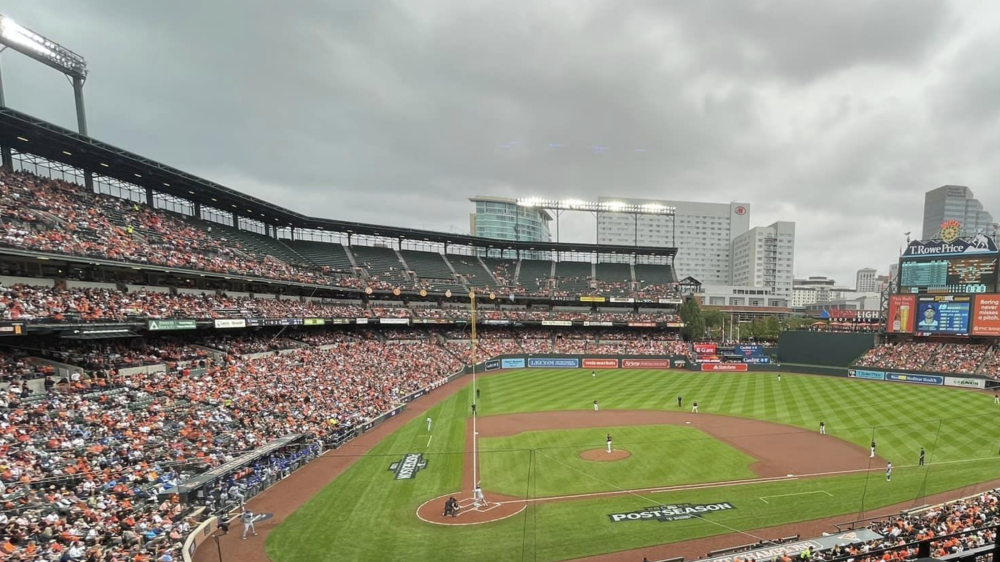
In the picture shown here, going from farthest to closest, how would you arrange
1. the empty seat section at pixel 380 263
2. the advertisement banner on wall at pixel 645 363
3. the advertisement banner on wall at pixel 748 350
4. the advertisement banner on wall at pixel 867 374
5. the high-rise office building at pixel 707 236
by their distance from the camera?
the high-rise office building at pixel 707 236 < the empty seat section at pixel 380 263 < the advertisement banner on wall at pixel 645 363 < the advertisement banner on wall at pixel 748 350 < the advertisement banner on wall at pixel 867 374

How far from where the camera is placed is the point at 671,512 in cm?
1773

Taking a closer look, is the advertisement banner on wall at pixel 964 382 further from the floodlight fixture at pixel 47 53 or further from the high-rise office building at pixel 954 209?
the high-rise office building at pixel 954 209

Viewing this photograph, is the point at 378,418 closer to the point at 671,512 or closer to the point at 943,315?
the point at 671,512

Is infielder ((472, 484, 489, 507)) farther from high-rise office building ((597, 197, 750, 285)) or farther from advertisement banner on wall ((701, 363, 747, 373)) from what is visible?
high-rise office building ((597, 197, 750, 285))

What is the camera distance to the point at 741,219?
14825 centimetres

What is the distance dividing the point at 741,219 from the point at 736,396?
12750 centimetres

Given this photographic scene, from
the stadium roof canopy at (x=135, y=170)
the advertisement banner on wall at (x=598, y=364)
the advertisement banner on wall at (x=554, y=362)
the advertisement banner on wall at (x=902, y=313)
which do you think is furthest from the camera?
the advertisement banner on wall at (x=554, y=362)

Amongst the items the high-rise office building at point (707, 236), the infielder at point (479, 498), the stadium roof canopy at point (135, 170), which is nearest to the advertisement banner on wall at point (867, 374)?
the infielder at point (479, 498)

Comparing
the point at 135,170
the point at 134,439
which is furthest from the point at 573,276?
the point at 134,439

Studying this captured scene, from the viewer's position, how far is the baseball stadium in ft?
50.1

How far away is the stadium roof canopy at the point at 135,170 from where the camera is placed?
89.3 ft

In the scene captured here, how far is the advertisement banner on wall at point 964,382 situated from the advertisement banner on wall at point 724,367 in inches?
681

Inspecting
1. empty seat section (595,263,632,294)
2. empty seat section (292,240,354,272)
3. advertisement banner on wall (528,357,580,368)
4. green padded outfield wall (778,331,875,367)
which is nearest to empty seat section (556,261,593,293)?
empty seat section (595,263,632,294)

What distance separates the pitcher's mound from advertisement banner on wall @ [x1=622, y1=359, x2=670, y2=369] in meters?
33.1
